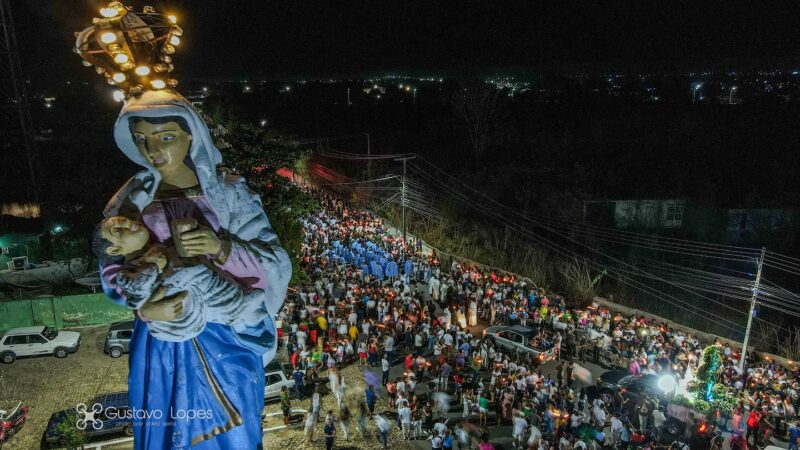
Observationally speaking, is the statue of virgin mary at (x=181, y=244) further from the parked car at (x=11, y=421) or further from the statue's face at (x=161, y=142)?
the parked car at (x=11, y=421)

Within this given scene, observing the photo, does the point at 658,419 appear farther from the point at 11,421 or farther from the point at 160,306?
the point at 11,421

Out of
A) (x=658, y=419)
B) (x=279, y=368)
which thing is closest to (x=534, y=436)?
(x=658, y=419)

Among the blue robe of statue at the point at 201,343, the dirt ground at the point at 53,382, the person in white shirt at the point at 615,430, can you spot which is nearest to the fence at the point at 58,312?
the dirt ground at the point at 53,382

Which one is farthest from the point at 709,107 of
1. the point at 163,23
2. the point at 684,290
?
the point at 163,23

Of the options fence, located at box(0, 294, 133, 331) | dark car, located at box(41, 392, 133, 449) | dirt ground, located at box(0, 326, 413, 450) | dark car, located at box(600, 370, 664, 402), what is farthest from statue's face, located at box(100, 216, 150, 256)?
fence, located at box(0, 294, 133, 331)

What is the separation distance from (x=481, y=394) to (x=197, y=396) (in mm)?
11254

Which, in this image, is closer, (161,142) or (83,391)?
(161,142)

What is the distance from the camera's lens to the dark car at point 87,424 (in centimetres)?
1103

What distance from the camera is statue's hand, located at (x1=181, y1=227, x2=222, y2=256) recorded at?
289cm

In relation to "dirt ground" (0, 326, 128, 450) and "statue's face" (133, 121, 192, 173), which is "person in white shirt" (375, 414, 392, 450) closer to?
"dirt ground" (0, 326, 128, 450)

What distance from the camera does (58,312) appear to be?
1980 cm

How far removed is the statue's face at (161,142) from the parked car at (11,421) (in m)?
12.4

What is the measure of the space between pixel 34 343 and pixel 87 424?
23.5 feet

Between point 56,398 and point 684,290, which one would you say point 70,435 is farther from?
point 684,290
